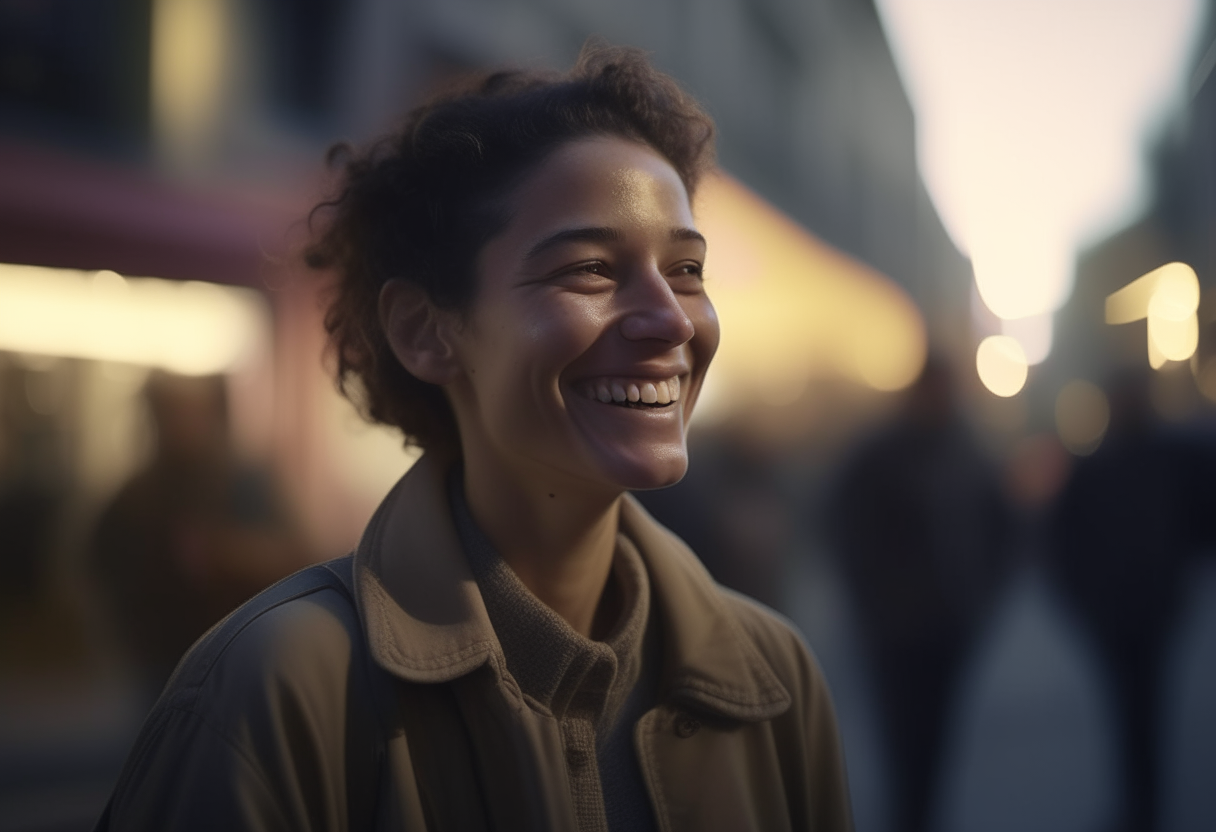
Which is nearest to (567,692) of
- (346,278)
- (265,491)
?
(346,278)

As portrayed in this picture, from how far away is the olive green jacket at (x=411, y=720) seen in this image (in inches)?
39.7

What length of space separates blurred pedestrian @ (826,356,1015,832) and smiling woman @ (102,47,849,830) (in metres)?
1.76

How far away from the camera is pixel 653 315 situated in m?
1.19

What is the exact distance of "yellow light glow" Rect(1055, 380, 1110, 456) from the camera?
3.82 m

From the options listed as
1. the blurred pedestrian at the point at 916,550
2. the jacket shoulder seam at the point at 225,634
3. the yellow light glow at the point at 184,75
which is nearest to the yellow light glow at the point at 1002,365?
the blurred pedestrian at the point at 916,550

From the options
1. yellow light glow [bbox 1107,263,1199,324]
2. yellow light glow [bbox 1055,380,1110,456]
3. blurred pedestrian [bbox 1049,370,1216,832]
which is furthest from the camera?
yellow light glow [bbox 1107,263,1199,324]

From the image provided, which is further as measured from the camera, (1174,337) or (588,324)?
(1174,337)

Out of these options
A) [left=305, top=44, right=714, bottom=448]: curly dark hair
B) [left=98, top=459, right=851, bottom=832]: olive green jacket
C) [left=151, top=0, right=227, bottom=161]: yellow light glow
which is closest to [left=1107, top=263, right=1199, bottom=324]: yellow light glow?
[left=305, top=44, right=714, bottom=448]: curly dark hair

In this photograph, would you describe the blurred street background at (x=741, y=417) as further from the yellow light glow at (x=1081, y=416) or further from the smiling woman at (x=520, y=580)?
the smiling woman at (x=520, y=580)

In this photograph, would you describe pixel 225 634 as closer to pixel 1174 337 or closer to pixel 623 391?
pixel 623 391

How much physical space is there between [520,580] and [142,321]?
2.97m

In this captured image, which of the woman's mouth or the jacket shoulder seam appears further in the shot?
the woman's mouth

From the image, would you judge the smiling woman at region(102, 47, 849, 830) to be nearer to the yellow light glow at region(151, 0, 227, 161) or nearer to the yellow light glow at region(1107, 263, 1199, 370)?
the yellow light glow at region(151, 0, 227, 161)

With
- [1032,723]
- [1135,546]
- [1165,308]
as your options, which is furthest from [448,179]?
[1032,723]
